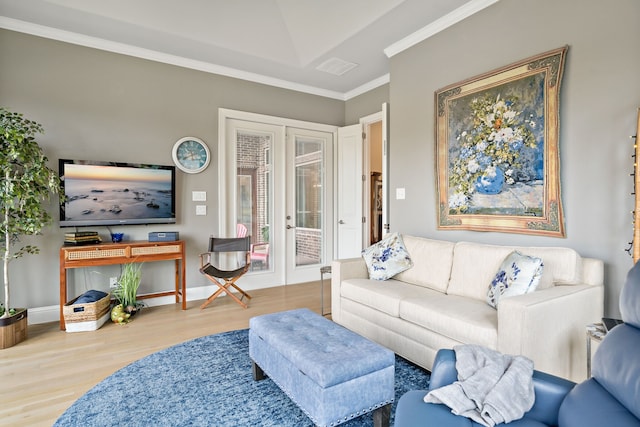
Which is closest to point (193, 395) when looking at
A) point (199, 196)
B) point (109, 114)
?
point (199, 196)

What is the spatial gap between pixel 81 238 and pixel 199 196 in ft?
4.36

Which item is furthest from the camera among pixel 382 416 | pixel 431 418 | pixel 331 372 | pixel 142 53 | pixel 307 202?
pixel 307 202

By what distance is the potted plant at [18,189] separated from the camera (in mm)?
2859

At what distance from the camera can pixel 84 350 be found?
2834 millimetres

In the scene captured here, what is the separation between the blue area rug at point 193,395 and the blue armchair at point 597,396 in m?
0.79

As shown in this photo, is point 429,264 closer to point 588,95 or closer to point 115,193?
point 588,95

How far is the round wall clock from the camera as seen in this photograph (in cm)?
420

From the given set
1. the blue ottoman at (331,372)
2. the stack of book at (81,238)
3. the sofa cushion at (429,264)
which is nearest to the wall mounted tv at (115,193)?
the stack of book at (81,238)

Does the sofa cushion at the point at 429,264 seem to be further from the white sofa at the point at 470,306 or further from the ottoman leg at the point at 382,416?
the ottoman leg at the point at 382,416

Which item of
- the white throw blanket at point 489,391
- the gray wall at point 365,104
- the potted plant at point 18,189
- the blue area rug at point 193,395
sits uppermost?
the gray wall at point 365,104

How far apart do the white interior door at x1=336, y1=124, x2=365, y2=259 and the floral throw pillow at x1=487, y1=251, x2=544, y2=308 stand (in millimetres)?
2831

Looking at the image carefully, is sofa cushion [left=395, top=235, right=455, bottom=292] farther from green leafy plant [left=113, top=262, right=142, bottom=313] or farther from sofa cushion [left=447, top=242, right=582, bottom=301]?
green leafy plant [left=113, top=262, right=142, bottom=313]

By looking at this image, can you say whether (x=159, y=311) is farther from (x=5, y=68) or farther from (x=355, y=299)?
(x=5, y=68)

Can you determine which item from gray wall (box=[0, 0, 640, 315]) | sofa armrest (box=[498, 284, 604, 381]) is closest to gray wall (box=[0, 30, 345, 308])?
gray wall (box=[0, 0, 640, 315])
